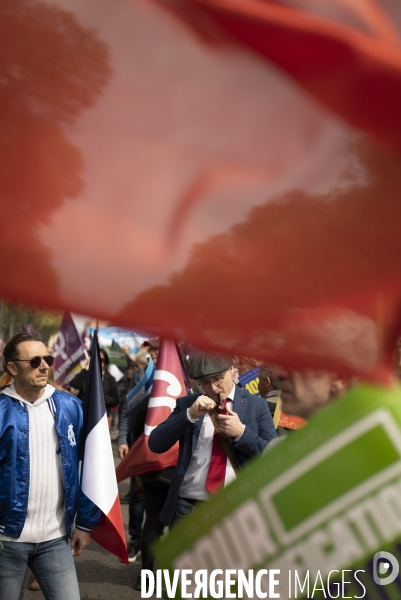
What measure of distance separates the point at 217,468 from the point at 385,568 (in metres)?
2.88

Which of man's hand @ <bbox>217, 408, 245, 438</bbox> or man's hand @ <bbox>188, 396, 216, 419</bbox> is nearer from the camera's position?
man's hand @ <bbox>217, 408, 245, 438</bbox>

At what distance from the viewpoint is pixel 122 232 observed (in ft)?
4.71

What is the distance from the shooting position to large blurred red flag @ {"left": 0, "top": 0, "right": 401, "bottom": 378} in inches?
54.2

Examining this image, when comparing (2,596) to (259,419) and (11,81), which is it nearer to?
(259,419)

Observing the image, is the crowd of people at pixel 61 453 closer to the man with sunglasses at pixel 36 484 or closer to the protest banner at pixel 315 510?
the man with sunglasses at pixel 36 484

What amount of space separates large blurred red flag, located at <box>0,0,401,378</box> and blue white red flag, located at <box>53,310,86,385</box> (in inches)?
308

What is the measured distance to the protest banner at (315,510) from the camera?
134 cm

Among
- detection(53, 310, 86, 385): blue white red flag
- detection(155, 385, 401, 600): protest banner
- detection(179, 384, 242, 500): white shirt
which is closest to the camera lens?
detection(155, 385, 401, 600): protest banner

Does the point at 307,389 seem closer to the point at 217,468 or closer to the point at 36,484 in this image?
the point at 36,484

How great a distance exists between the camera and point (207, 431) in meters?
4.43

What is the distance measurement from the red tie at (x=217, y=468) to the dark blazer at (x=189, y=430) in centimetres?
14

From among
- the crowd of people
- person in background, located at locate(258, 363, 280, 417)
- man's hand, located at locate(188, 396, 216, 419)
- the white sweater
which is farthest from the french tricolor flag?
person in background, located at locate(258, 363, 280, 417)

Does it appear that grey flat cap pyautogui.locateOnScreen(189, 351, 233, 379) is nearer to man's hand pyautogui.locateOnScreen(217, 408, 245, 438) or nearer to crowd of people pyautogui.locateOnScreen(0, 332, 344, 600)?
crowd of people pyautogui.locateOnScreen(0, 332, 344, 600)

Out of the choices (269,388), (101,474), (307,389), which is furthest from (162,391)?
(307,389)
